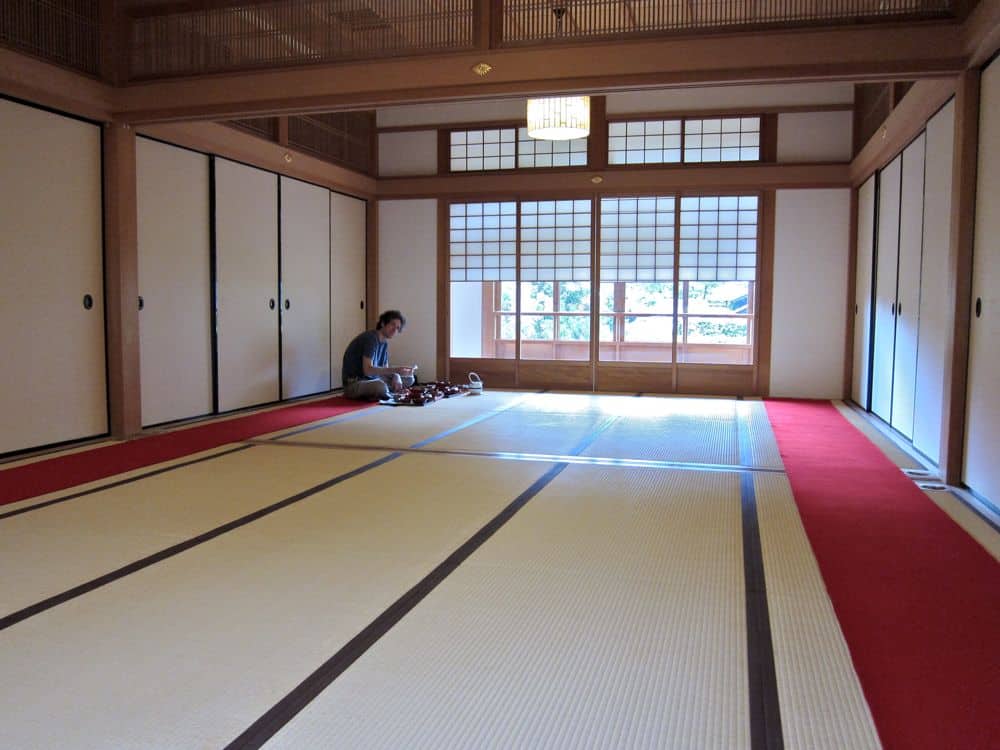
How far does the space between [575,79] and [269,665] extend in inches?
142

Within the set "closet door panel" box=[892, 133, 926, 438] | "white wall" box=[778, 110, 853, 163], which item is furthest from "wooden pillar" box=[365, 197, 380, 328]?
"closet door panel" box=[892, 133, 926, 438]

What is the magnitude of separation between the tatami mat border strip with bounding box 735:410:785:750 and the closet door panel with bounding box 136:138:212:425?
4.28m

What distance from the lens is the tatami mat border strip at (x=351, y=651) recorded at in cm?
160

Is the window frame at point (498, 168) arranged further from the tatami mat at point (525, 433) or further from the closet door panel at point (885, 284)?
the tatami mat at point (525, 433)

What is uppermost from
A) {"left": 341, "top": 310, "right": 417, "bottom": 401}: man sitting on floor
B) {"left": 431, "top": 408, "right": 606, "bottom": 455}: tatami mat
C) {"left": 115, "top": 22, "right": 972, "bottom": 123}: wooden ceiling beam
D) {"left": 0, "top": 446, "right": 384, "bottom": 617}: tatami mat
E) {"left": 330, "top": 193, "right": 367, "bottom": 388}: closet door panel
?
{"left": 115, "top": 22, "right": 972, "bottom": 123}: wooden ceiling beam

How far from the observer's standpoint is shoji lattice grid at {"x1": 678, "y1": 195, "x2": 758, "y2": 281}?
807cm

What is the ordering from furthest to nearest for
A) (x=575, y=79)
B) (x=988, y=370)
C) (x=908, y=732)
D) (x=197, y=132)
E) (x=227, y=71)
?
(x=197, y=132) < (x=227, y=71) < (x=575, y=79) < (x=988, y=370) < (x=908, y=732)

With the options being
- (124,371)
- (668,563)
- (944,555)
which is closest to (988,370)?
(944,555)

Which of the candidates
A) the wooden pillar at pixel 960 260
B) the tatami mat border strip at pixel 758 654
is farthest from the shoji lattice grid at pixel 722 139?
the tatami mat border strip at pixel 758 654

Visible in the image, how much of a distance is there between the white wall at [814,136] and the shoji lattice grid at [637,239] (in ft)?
4.02

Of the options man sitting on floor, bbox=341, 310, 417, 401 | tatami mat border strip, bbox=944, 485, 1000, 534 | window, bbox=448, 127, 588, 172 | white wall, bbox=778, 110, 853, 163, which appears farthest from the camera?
window, bbox=448, 127, 588, 172

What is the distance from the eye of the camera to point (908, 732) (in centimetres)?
162

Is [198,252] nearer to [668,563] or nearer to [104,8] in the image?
[104,8]

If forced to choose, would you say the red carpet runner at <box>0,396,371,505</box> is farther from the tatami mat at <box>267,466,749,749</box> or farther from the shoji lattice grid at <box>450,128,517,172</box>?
the shoji lattice grid at <box>450,128,517,172</box>
